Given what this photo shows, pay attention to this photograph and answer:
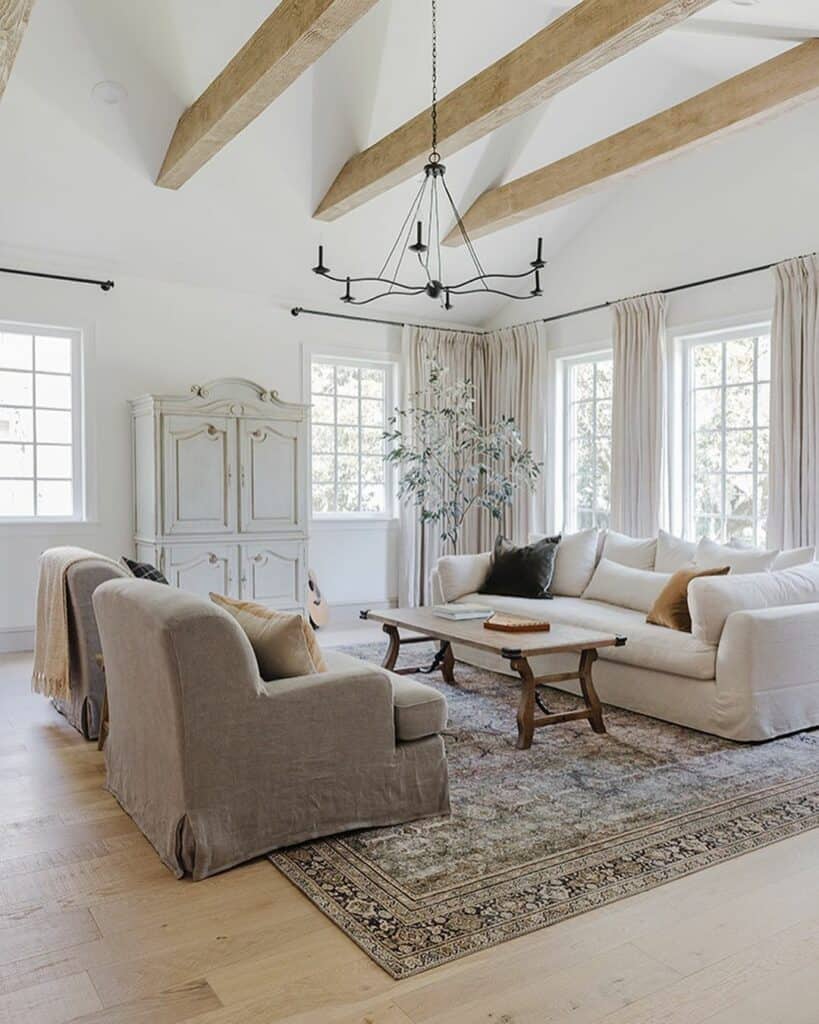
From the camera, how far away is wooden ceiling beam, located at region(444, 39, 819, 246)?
4.28 m

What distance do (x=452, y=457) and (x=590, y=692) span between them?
3.76 meters

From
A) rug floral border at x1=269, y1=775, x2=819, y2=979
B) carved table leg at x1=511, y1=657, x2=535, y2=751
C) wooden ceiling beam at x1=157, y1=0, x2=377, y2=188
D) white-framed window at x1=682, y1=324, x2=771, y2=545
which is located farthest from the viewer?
white-framed window at x1=682, y1=324, x2=771, y2=545

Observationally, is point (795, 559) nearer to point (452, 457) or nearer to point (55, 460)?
point (452, 457)

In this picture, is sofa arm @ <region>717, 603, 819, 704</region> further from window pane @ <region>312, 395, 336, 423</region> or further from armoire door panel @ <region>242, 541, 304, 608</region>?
window pane @ <region>312, 395, 336, 423</region>

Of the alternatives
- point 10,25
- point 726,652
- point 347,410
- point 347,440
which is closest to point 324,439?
point 347,440

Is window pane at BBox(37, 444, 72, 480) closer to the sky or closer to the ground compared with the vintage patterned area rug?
closer to the sky

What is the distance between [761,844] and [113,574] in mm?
2814

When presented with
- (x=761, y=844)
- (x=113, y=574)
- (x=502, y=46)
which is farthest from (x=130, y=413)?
(x=761, y=844)

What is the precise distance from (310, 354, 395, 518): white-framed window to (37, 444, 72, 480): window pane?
1903 mm

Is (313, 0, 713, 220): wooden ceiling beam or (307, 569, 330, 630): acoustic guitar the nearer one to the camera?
(313, 0, 713, 220): wooden ceiling beam

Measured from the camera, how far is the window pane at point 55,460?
19.5ft

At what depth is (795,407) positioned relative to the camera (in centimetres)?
513

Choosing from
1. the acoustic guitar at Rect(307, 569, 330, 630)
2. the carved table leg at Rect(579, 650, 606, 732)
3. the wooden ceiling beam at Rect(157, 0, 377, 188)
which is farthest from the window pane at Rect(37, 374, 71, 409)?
the carved table leg at Rect(579, 650, 606, 732)

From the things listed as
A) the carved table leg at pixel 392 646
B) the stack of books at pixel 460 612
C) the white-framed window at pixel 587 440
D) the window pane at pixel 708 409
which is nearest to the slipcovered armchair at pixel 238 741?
the stack of books at pixel 460 612
